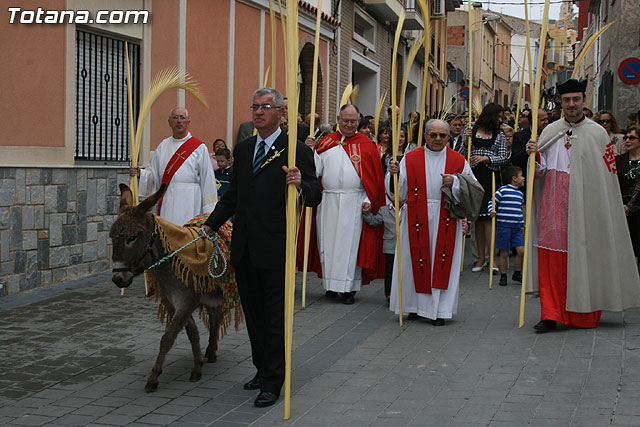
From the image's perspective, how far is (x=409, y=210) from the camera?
8.43 meters

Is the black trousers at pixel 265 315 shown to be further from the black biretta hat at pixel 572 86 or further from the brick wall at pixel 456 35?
the brick wall at pixel 456 35

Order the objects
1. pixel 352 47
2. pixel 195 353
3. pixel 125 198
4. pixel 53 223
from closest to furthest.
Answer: pixel 125 198, pixel 195 353, pixel 53 223, pixel 352 47

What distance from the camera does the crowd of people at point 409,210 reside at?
574 cm

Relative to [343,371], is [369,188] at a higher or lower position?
higher

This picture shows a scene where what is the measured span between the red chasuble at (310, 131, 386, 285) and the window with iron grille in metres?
3.69

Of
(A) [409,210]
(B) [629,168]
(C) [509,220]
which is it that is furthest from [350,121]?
(B) [629,168]

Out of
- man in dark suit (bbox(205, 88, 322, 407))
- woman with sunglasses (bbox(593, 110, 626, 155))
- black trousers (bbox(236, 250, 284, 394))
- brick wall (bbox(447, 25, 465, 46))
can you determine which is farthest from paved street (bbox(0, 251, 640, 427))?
brick wall (bbox(447, 25, 465, 46))

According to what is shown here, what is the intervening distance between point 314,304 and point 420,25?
2178 centimetres

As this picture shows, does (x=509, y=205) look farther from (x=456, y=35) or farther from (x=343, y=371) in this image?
(x=456, y=35)

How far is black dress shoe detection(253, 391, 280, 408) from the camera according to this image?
5574 millimetres

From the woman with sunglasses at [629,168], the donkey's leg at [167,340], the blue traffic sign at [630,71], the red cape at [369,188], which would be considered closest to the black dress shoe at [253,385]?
the donkey's leg at [167,340]

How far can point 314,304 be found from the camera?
9266 millimetres

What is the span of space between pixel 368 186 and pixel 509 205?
2755 mm

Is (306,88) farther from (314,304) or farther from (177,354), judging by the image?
(177,354)
